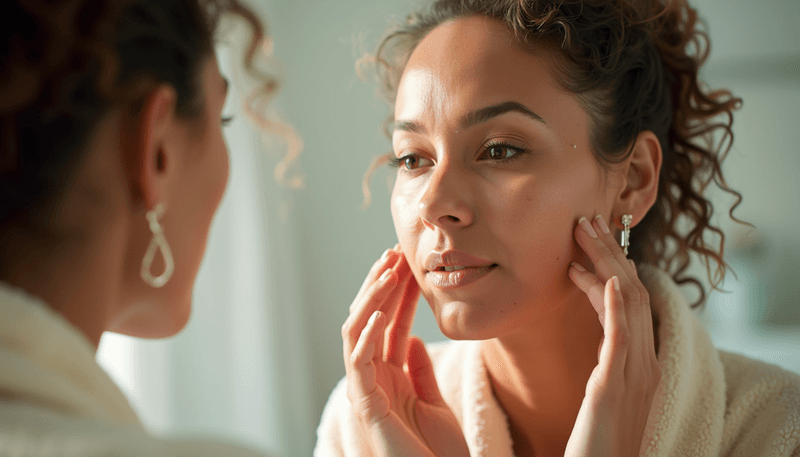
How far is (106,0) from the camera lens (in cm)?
53

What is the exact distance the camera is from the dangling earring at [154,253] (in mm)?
607

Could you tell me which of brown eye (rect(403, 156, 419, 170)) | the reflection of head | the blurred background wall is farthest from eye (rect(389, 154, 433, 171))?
the blurred background wall

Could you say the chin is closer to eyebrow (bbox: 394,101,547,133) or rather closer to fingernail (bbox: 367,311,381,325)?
fingernail (bbox: 367,311,381,325)

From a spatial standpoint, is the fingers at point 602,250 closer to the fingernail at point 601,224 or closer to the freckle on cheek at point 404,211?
the fingernail at point 601,224

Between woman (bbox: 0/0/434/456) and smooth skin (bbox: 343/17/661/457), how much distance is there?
1.33ft

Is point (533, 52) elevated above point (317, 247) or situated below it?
below

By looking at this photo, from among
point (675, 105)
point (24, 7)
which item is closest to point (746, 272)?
point (675, 105)

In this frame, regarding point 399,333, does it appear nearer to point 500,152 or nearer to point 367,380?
point 367,380

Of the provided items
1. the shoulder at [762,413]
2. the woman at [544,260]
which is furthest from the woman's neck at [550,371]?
the shoulder at [762,413]

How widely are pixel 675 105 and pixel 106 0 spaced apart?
3.33ft

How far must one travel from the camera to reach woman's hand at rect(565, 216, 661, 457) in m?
0.85

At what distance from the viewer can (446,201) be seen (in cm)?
90

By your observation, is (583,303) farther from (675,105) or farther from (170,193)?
(170,193)

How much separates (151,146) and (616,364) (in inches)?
26.8
